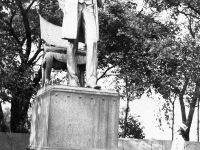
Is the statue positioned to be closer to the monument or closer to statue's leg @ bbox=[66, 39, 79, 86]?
statue's leg @ bbox=[66, 39, 79, 86]

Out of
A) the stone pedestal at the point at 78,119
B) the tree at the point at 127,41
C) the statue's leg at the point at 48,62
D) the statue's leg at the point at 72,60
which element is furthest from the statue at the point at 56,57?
the tree at the point at 127,41

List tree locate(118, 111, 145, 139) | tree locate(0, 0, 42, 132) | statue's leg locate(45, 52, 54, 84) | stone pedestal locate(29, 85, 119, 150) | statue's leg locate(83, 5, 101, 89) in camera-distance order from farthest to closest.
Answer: tree locate(118, 111, 145, 139) < tree locate(0, 0, 42, 132) < statue's leg locate(45, 52, 54, 84) < statue's leg locate(83, 5, 101, 89) < stone pedestal locate(29, 85, 119, 150)

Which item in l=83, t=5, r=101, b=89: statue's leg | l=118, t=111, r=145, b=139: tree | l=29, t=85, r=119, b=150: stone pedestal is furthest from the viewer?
l=118, t=111, r=145, b=139: tree

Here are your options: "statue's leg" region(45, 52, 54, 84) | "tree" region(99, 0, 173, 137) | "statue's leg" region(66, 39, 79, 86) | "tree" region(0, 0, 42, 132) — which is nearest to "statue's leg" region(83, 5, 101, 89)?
"statue's leg" region(66, 39, 79, 86)

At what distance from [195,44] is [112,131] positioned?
448 inches

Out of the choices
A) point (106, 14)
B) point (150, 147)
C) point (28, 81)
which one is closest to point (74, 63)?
point (150, 147)

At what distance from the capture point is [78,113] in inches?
221

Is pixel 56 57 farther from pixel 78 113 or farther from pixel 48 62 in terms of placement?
pixel 78 113

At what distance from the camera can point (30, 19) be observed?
18.9 meters

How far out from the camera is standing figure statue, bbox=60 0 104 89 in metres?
6.07

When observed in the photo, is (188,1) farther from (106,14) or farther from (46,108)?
(46,108)

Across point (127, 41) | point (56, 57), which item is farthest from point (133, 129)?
point (56, 57)

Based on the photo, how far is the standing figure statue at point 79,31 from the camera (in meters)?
6.07

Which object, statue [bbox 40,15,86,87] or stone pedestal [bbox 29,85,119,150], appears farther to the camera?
statue [bbox 40,15,86,87]
